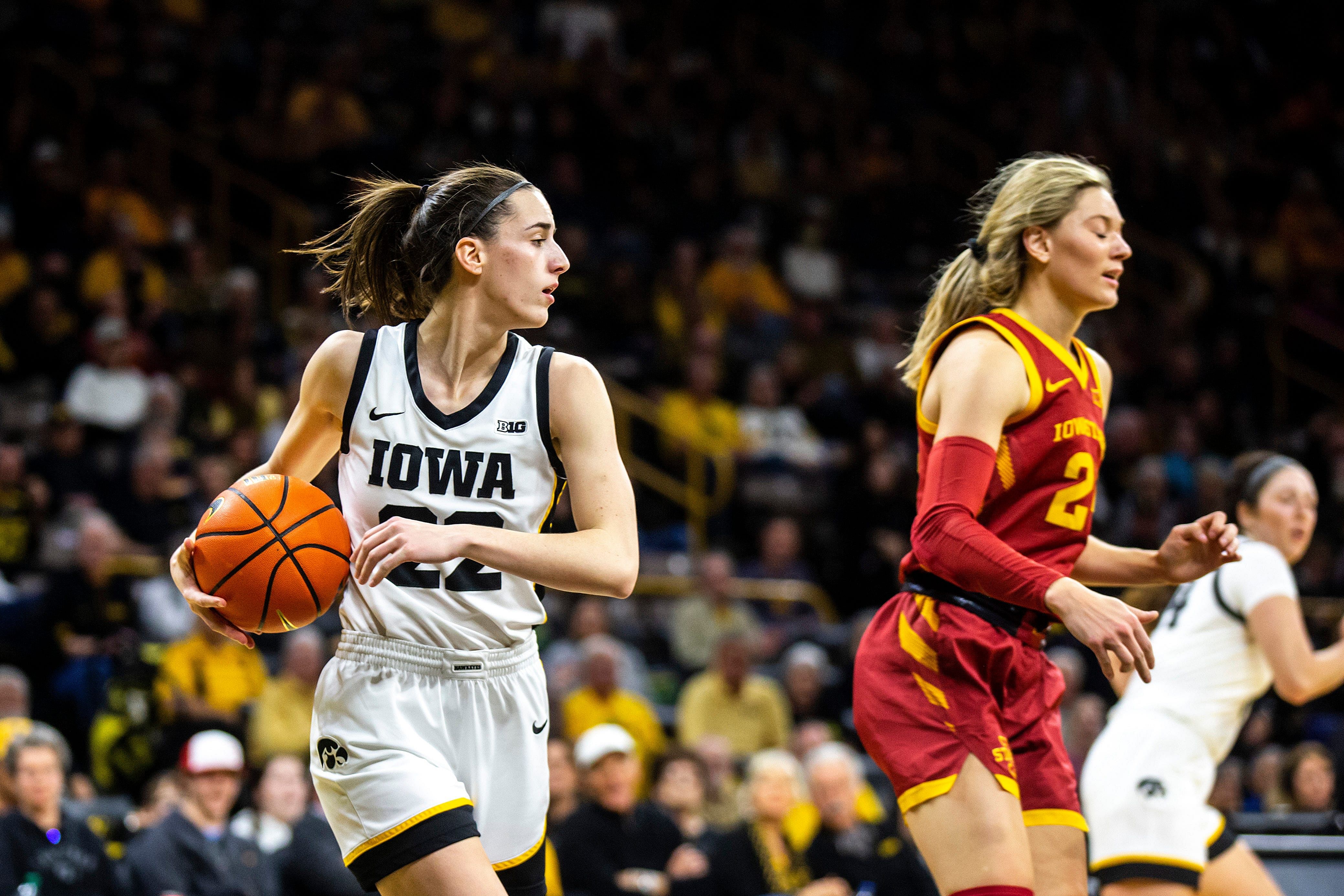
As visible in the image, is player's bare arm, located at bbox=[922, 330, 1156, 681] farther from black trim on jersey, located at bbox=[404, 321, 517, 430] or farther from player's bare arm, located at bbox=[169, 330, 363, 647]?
player's bare arm, located at bbox=[169, 330, 363, 647]

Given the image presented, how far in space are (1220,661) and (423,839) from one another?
2.76 metres

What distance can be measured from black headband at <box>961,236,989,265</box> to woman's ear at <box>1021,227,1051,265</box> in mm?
134

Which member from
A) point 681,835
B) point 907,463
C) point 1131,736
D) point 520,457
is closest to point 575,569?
point 520,457

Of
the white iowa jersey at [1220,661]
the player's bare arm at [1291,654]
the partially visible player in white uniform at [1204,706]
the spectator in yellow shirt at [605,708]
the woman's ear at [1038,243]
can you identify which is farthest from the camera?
the spectator in yellow shirt at [605,708]

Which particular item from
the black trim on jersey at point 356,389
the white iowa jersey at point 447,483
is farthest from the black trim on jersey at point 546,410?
the black trim on jersey at point 356,389

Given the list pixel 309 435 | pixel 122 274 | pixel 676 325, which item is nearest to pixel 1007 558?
pixel 309 435

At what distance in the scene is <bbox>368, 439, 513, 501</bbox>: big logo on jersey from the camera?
3188 millimetres

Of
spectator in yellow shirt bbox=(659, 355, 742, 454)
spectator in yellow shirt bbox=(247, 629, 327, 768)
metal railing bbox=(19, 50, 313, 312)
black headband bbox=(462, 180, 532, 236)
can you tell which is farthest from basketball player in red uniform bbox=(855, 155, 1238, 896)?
metal railing bbox=(19, 50, 313, 312)

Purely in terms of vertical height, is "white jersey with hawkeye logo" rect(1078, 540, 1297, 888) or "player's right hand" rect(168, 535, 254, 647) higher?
"player's right hand" rect(168, 535, 254, 647)

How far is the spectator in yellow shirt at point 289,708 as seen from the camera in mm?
8086

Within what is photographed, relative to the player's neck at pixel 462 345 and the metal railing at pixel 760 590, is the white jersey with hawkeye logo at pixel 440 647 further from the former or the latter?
the metal railing at pixel 760 590

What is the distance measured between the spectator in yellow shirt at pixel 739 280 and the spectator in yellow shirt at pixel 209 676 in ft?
19.6

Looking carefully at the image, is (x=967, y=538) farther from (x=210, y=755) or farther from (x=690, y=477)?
(x=690, y=477)

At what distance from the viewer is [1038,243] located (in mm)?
3654
